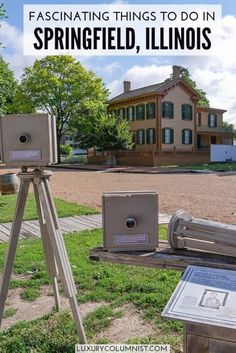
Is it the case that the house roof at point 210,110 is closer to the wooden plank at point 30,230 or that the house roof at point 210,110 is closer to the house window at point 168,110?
the house window at point 168,110

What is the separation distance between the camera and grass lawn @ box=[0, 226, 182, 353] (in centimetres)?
289

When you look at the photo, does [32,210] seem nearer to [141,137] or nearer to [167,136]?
[167,136]

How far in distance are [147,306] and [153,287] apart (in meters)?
0.38

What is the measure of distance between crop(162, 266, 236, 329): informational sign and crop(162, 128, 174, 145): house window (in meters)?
31.9

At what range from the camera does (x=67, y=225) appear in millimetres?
6859

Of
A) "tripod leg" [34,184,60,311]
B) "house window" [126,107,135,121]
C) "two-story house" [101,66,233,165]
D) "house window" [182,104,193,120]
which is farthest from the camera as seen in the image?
"house window" [126,107,135,121]

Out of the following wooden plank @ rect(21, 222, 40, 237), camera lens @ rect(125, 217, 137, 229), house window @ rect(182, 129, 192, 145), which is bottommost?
wooden plank @ rect(21, 222, 40, 237)

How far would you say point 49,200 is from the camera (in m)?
2.89

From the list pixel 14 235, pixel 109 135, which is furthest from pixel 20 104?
pixel 14 235

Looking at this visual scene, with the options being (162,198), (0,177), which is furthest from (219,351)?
(0,177)

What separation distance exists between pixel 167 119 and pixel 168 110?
2.64ft

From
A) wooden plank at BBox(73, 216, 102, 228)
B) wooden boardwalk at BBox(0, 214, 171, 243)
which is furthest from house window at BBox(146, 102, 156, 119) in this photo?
wooden plank at BBox(73, 216, 102, 228)

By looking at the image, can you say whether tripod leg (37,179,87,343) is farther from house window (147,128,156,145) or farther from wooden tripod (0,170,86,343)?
house window (147,128,156,145)

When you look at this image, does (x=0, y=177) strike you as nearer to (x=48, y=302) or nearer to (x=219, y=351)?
(x=48, y=302)
